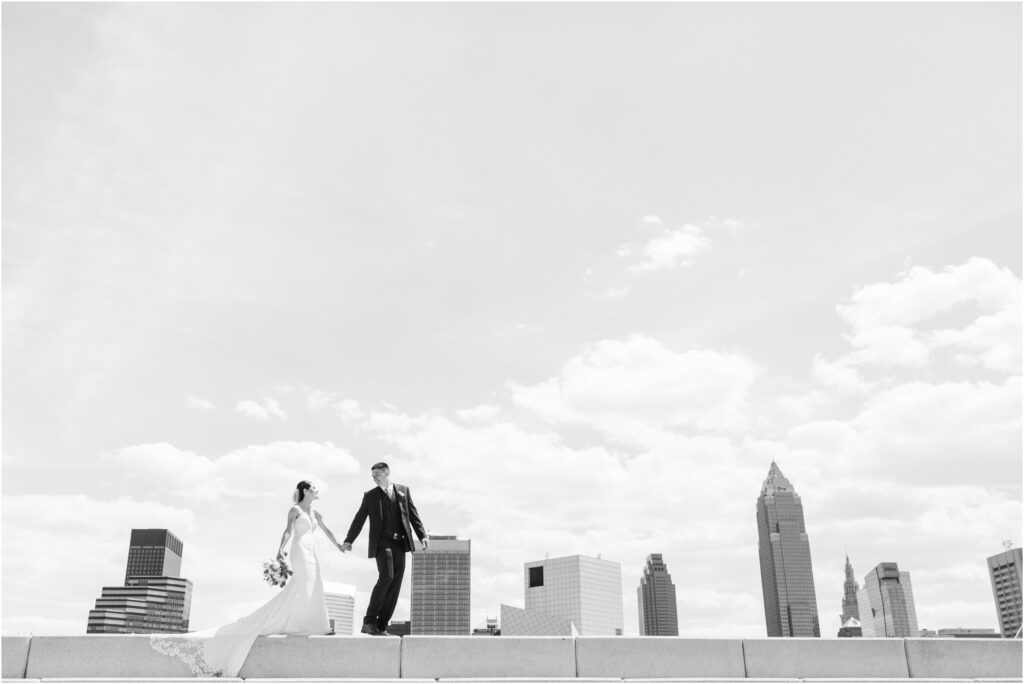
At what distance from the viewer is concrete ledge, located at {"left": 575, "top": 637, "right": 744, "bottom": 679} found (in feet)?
33.7

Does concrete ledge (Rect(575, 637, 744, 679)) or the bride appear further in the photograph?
concrete ledge (Rect(575, 637, 744, 679))

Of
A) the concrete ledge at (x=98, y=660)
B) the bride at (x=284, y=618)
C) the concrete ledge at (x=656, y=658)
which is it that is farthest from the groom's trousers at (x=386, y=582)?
the concrete ledge at (x=656, y=658)

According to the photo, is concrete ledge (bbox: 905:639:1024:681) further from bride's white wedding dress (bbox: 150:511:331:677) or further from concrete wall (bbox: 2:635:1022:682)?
bride's white wedding dress (bbox: 150:511:331:677)

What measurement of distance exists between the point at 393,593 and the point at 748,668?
5251 millimetres

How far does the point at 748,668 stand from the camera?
10.5m

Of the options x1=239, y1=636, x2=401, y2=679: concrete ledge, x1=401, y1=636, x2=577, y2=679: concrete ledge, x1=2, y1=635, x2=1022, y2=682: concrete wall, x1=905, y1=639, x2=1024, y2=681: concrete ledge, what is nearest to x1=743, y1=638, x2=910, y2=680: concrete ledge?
x1=2, y1=635, x2=1022, y2=682: concrete wall

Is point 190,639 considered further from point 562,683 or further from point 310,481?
point 562,683

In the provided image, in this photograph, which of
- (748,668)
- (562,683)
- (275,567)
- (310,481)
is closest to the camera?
(562,683)

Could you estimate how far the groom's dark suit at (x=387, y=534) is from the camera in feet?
38.3

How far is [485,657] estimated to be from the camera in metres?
10.1

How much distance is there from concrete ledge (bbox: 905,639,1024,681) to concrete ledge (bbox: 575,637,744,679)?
8.74 feet

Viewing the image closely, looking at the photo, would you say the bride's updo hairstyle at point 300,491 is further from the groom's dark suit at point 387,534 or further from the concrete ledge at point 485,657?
the concrete ledge at point 485,657

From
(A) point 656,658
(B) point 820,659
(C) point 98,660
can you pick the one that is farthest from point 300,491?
(B) point 820,659

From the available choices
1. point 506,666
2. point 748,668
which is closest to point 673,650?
point 748,668
